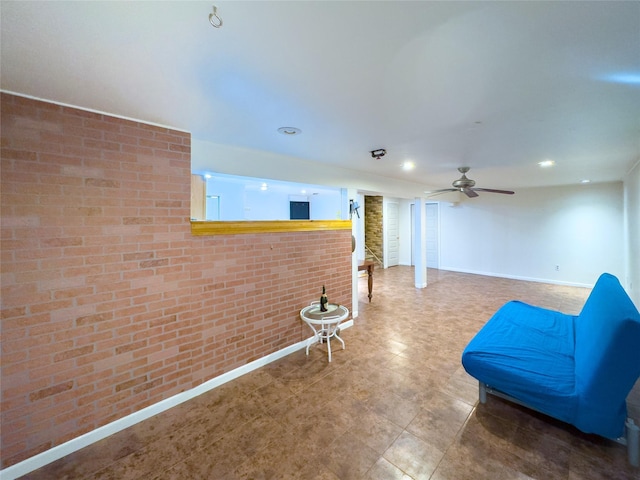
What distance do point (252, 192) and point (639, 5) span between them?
6.66m

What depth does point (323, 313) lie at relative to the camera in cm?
292

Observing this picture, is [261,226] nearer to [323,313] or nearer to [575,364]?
[323,313]

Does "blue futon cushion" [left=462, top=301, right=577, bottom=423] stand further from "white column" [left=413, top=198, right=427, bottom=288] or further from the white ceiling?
"white column" [left=413, top=198, right=427, bottom=288]

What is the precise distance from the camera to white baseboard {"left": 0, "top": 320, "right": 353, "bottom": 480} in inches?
61.5

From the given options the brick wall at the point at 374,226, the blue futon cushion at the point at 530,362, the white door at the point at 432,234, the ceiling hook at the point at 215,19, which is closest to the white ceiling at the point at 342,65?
the ceiling hook at the point at 215,19

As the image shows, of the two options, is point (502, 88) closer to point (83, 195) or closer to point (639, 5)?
point (639, 5)

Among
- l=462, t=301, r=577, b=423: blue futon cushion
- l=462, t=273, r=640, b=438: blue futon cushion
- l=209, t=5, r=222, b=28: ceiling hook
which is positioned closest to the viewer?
l=209, t=5, r=222, b=28: ceiling hook

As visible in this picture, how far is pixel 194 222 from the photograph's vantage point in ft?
7.36

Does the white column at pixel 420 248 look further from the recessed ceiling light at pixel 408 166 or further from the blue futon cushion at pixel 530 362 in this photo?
the blue futon cushion at pixel 530 362

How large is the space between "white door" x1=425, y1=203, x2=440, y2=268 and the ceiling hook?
771cm

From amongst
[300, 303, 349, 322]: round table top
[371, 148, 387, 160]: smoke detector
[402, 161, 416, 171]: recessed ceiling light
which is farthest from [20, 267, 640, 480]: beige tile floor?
[402, 161, 416, 171]: recessed ceiling light

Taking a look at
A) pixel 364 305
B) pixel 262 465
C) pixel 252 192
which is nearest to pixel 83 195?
pixel 262 465

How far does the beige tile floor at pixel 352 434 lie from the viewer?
61.3 inches

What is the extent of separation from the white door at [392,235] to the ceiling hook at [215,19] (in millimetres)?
7471
